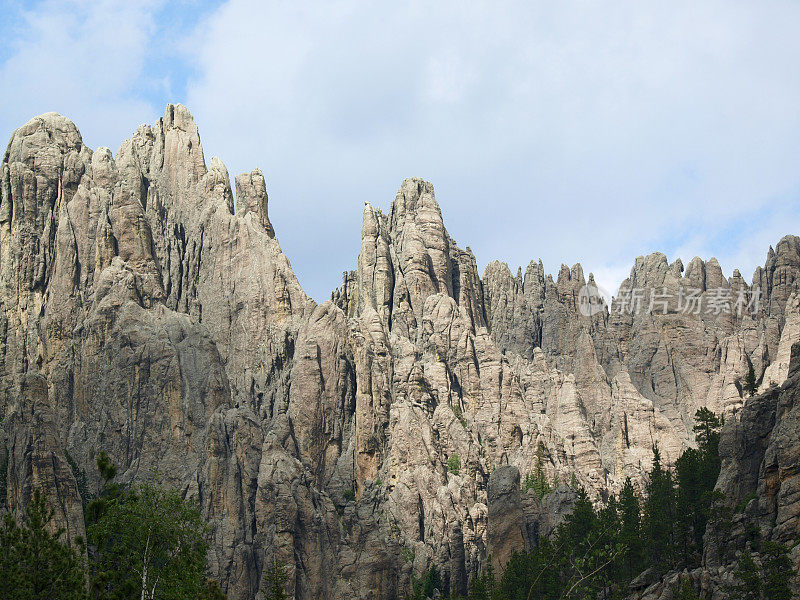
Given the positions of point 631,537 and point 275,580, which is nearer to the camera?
point 631,537

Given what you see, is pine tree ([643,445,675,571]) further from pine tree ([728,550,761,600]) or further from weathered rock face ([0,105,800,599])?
weathered rock face ([0,105,800,599])

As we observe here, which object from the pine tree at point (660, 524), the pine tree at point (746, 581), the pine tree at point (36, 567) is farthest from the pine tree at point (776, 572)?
the pine tree at point (36, 567)

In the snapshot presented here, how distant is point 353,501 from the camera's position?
419 ft

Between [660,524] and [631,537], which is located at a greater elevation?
[660,524]

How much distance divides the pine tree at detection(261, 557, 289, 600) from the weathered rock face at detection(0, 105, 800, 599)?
130 inches

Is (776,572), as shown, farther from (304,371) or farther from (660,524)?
(304,371)

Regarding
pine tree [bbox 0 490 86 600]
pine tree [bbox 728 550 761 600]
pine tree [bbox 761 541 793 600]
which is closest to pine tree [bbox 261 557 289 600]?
pine tree [bbox 0 490 86 600]

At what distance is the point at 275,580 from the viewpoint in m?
91.6

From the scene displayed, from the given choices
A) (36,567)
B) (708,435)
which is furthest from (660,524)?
(36,567)

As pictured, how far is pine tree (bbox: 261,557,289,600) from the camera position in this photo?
8894cm

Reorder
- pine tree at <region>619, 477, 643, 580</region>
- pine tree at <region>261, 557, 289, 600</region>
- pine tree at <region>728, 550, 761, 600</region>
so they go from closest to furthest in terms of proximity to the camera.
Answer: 1. pine tree at <region>728, 550, 761, 600</region>
2. pine tree at <region>619, 477, 643, 580</region>
3. pine tree at <region>261, 557, 289, 600</region>

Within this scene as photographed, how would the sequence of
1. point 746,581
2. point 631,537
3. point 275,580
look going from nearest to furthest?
1. point 746,581
2. point 631,537
3. point 275,580

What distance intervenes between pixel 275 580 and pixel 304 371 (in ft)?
158

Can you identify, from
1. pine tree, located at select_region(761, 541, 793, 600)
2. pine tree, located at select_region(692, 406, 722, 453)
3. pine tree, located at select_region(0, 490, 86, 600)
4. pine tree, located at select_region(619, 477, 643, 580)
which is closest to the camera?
pine tree, located at select_region(0, 490, 86, 600)
